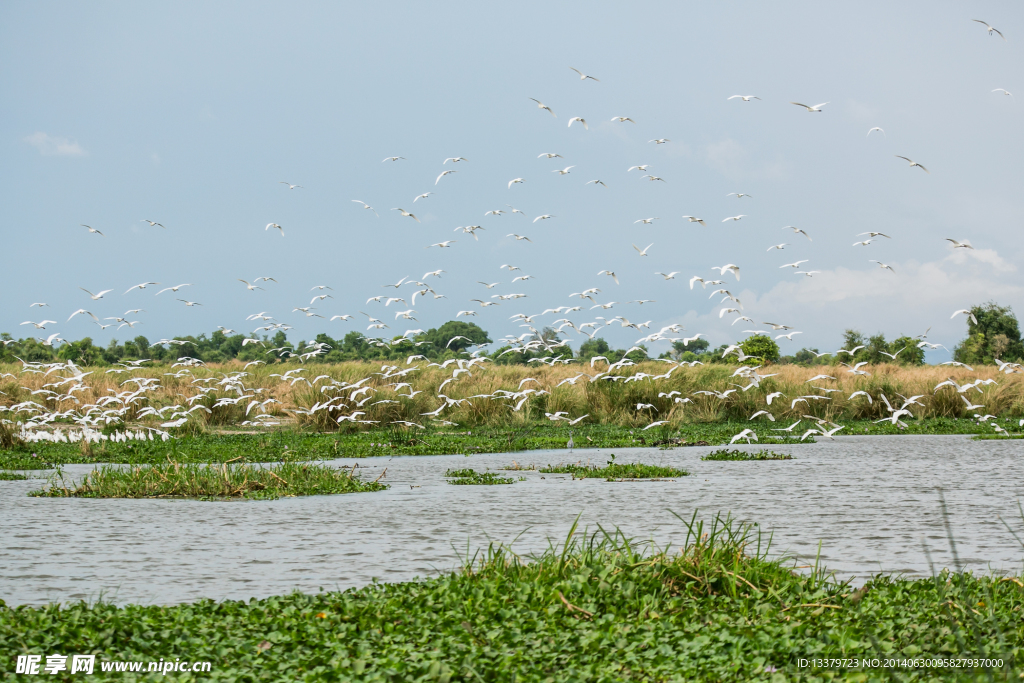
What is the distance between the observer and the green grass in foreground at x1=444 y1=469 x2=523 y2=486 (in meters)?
10.5

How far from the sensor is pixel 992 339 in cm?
5162

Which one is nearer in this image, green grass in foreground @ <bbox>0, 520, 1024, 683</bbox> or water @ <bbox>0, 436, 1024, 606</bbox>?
green grass in foreground @ <bbox>0, 520, 1024, 683</bbox>

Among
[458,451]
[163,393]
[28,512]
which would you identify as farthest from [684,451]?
[163,393]

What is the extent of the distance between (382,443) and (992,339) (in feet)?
152

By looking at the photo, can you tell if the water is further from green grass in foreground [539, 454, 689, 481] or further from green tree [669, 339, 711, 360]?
green tree [669, 339, 711, 360]

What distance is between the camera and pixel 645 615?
16.0ft

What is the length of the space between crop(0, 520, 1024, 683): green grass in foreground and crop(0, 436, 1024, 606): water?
1.96 ft

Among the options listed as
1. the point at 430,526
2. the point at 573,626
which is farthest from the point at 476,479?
the point at 573,626

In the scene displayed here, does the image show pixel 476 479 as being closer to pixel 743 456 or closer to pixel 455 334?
pixel 743 456

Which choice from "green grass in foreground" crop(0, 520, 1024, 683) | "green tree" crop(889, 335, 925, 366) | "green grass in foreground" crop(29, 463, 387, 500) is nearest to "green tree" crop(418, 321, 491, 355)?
"green tree" crop(889, 335, 925, 366)

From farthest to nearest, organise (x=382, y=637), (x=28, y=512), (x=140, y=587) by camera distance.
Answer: (x=28, y=512)
(x=140, y=587)
(x=382, y=637)

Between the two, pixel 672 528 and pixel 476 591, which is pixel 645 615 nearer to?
pixel 476 591

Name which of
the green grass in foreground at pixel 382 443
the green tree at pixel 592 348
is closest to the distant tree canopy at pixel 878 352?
the green tree at pixel 592 348

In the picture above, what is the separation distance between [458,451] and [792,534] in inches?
326
